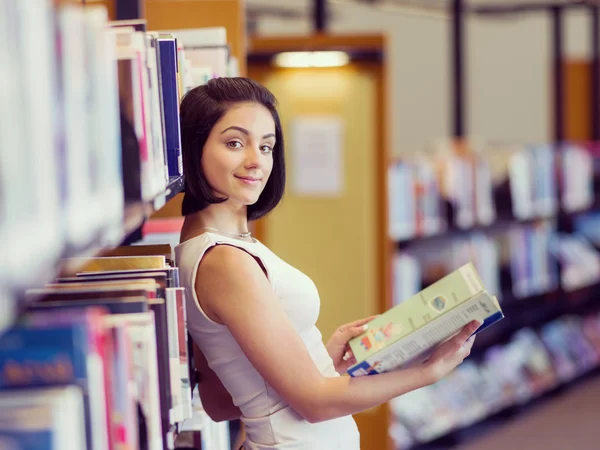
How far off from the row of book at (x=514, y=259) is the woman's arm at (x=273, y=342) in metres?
2.60

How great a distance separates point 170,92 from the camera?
148 cm

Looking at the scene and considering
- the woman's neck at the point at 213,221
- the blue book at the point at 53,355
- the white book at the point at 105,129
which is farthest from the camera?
the woman's neck at the point at 213,221

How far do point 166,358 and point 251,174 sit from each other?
0.53m

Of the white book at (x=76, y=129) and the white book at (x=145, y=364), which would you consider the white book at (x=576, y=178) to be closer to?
the white book at (x=145, y=364)

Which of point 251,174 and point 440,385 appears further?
point 440,385

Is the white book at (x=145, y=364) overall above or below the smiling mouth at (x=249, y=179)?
below

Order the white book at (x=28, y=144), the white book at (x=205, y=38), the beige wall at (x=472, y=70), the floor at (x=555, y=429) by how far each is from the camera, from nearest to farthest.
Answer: the white book at (x=28, y=144) → the white book at (x=205, y=38) → the floor at (x=555, y=429) → the beige wall at (x=472, y=70)

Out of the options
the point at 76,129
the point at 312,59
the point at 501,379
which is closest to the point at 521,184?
the point at 501,379

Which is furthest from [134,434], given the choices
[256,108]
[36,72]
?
[256,108]

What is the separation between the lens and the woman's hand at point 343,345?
1.75 m

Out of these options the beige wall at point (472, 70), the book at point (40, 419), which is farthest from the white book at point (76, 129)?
the beige wall at point (472, 70)

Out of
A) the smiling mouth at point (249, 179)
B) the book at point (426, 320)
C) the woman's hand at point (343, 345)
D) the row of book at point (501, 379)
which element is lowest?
the row of book at point (501, 379)

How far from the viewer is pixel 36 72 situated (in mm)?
746

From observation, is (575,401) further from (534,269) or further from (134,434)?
(134,434)
